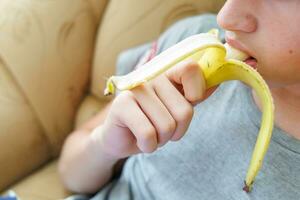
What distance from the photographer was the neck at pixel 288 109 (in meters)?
0.74

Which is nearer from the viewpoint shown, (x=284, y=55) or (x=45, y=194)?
(x=284, y=55)

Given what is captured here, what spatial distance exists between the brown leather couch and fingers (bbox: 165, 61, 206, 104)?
0.44 metres

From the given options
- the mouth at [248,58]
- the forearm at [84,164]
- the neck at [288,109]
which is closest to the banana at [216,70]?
the mouth at [248,58]

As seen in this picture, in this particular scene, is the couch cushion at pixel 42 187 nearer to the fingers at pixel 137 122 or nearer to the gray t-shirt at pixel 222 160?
the gray t-shirt at pixel 222 160

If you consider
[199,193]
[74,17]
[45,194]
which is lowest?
[45,194]

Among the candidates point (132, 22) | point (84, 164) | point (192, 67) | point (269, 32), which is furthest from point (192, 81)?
point (132, 22)

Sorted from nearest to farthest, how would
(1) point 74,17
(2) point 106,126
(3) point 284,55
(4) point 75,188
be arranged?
1. (3) point 284,55
2. (2) point 106,126
3. (4) point 75,188
4. (1) point 74,17

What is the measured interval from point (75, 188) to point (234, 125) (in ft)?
1.29

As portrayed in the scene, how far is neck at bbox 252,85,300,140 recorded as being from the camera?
74 centimetres

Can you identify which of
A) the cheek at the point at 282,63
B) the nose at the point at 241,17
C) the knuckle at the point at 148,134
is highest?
the nose at the point at 241,17

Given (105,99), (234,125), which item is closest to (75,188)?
(105,99)

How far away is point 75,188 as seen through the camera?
1.00 metres

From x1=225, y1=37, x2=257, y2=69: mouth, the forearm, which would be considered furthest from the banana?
the forearm

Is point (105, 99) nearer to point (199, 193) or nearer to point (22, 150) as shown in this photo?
point (22, 150)
